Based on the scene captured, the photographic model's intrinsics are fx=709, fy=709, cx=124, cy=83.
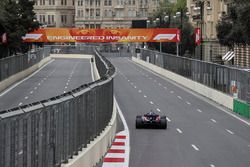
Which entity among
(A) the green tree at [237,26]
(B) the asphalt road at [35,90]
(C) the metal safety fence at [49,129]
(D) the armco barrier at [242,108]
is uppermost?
(A) the green tree at [237,26]

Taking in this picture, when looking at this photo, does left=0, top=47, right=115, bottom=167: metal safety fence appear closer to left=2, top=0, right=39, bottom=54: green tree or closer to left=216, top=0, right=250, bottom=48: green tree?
left=216, top=0, right=250, bottom=48: green tree

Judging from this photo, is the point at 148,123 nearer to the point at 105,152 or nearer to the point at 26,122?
the point at 105,152

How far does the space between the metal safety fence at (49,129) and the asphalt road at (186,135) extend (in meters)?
3.85

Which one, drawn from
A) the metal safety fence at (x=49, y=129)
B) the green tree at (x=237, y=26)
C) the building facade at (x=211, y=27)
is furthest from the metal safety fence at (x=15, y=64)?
the metal safety fence at (x=49, y=129)

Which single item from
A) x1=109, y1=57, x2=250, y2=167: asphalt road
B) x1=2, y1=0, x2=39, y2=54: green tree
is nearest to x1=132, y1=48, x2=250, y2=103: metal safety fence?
x1=109, y1=57, x2=250, y2=167: asphalt road

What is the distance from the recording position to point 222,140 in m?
33.5

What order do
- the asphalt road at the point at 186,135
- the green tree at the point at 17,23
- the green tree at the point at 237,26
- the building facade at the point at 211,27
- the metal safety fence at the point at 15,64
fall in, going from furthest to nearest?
the building facade at the point at 211,27
the green tree at the point at 17,23
the metal safety fence at the point at 15,64
the green tree at the point at 237,26
the asphalt road at the point at 186,135

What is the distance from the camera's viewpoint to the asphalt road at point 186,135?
27203mm

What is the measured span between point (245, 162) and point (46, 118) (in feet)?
41.5

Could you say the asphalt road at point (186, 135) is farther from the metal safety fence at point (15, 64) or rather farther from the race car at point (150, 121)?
the metal safety fence at point (15, 64)

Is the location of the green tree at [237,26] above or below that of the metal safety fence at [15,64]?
above

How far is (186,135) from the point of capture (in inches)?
1399

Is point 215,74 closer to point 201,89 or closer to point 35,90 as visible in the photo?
point 201,89

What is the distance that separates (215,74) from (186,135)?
1961 cm
